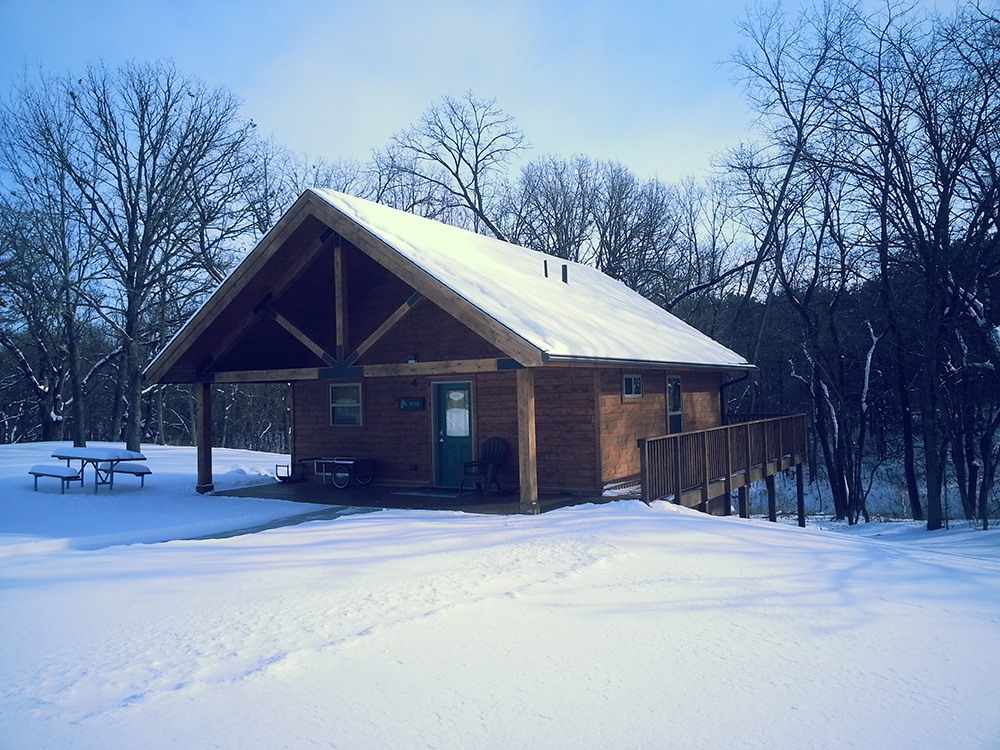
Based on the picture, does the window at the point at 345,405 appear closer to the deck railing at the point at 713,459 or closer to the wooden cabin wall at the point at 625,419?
the wooden cabin wall at the point at 625,419

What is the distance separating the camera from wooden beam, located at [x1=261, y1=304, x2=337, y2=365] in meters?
12.1

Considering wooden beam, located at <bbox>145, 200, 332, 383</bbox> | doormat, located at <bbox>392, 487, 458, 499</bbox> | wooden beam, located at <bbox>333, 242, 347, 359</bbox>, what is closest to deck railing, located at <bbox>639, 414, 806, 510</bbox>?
doormat, located at <bbox>392, 487, 458, 499</bbox>

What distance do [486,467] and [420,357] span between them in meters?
2.51

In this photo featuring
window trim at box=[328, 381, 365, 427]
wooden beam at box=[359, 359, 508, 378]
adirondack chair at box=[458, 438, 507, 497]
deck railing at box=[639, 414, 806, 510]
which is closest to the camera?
wooden beam at box=[359, 359, 508, 378]

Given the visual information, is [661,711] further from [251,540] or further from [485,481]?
[485,481]

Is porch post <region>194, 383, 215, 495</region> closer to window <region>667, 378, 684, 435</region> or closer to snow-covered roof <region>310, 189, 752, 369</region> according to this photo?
snow-covered roof <region>310, 189, 752, 369</region>

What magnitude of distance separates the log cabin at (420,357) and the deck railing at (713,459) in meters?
0.43

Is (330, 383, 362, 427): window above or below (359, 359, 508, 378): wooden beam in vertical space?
below

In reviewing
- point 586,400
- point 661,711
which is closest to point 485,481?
point 586,400

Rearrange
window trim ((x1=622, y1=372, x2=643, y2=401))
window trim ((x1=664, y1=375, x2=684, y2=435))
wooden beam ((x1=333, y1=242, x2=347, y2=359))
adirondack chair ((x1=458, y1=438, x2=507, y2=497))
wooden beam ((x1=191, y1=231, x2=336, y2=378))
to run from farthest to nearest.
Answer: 1. window trim ((x1=664, y1=375, x2=684, y2=435))
2. window trim ((x1=622, y1=372, x2=643, y2=401))
3. adirondack chair ((x1=458, y1=438, x2=507, y2=497))
4. wooden beam ((x1=191, y1=231, x2=336, y2=378))
5. wooden beam ((x1=333, y1=242, x2=347, y2=359))

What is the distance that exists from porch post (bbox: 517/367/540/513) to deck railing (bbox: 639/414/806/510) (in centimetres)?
162

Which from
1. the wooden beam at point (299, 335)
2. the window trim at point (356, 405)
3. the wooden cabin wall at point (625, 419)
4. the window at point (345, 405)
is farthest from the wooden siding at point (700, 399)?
the wooden beam at point (299, 335)

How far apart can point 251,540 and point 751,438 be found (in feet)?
35.0

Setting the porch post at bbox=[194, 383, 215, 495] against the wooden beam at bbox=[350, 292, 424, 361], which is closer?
the wooden beam at bbox=[350, 292, 424, 361]
